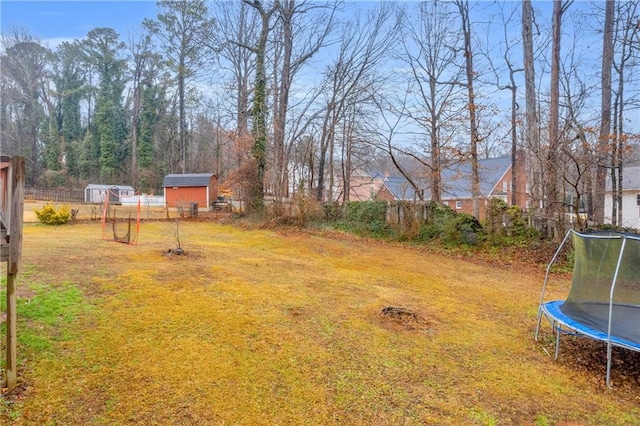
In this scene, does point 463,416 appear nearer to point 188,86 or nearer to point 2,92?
point 188,86

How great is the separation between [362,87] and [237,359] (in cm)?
1551

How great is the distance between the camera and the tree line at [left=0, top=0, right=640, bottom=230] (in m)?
9.77

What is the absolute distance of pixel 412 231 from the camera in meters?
10.6

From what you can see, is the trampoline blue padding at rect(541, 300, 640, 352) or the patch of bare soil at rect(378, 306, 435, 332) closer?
the trampoline blue padding at rect(541, 300, 640, 352)

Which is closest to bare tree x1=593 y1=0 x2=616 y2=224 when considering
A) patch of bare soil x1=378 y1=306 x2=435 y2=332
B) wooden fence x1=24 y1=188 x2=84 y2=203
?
patch of bare soil x1=378 y1=306 x2=435 y2=332

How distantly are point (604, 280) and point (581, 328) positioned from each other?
0.80 metres

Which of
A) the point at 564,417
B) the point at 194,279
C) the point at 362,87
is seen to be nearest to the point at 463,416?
the point at 564,417

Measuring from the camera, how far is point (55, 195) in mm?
26969

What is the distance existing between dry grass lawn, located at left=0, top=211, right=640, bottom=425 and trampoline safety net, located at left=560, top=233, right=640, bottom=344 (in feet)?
1.38

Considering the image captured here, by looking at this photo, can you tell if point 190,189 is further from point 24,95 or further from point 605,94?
point 605,94

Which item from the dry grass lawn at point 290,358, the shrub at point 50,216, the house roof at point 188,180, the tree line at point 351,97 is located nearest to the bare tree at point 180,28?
the tree line at point 351,97

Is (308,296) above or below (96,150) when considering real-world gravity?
below

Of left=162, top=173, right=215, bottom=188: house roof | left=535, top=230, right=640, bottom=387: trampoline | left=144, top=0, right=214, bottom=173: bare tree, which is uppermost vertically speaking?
left=144, top=0, right=214, bottom=173: bare tree

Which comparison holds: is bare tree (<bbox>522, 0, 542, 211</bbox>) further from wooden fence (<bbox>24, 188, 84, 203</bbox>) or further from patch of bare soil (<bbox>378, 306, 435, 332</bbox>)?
wooden fence (<bbox>24, 188, 84, 203</bbox>)
